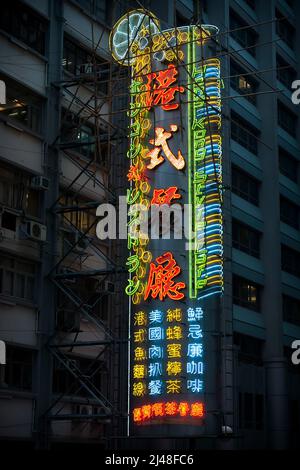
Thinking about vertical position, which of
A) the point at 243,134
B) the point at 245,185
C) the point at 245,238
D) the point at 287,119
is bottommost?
the point at 245,238

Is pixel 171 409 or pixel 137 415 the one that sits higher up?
pixel 171 409

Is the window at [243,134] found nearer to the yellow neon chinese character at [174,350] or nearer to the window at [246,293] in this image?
the window at [246,293]

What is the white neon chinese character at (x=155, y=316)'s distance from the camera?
21.2 metres

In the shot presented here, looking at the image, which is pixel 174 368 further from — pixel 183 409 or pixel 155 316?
pixel 155 316

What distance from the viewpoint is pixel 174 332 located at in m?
20.9

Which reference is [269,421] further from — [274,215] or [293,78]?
[293,78]

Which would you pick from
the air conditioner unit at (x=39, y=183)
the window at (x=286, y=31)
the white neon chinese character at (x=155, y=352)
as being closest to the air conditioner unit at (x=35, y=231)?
the air conditioner unit at (x=39, y=183)

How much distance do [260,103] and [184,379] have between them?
19229 mm

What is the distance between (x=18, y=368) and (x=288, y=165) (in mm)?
21784

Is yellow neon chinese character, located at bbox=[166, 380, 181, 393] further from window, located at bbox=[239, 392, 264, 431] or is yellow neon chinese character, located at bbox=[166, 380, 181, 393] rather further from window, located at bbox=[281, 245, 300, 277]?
window, located at bbox=[281, 245, 300, 277]

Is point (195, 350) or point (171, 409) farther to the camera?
point (195, 350)

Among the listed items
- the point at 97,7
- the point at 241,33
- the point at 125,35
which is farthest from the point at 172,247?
the point at 241,33

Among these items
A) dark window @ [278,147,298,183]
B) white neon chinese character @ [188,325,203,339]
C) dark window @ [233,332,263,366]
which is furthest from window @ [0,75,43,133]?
dark window @ [278,147,298,183]

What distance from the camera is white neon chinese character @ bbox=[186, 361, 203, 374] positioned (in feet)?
67.6
